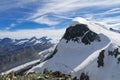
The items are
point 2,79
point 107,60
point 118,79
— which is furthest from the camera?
point 107,60

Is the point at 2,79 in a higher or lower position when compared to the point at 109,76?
higher

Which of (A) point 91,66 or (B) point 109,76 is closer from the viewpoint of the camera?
(B) point 109,76

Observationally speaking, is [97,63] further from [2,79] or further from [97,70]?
[2,79]

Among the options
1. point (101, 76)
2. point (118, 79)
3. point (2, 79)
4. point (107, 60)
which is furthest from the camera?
point (107, 60)

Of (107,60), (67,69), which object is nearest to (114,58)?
(107,60)

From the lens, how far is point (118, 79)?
538 feet

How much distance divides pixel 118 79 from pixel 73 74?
28.3 m

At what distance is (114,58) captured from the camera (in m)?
185

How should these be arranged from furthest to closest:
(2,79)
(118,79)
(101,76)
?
(101,76) < (118,79) < (2,79)

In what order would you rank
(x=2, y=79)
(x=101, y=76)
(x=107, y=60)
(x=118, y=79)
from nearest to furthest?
(x=2, y=79) < (x=118, y=79) < (x=101, y=76) < (x=107, y=60)

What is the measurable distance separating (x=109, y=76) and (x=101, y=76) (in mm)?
4819

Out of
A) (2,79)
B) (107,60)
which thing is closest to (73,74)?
(107,60)

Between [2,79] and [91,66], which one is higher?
[2,79]

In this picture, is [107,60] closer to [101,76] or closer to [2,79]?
[101,76]
